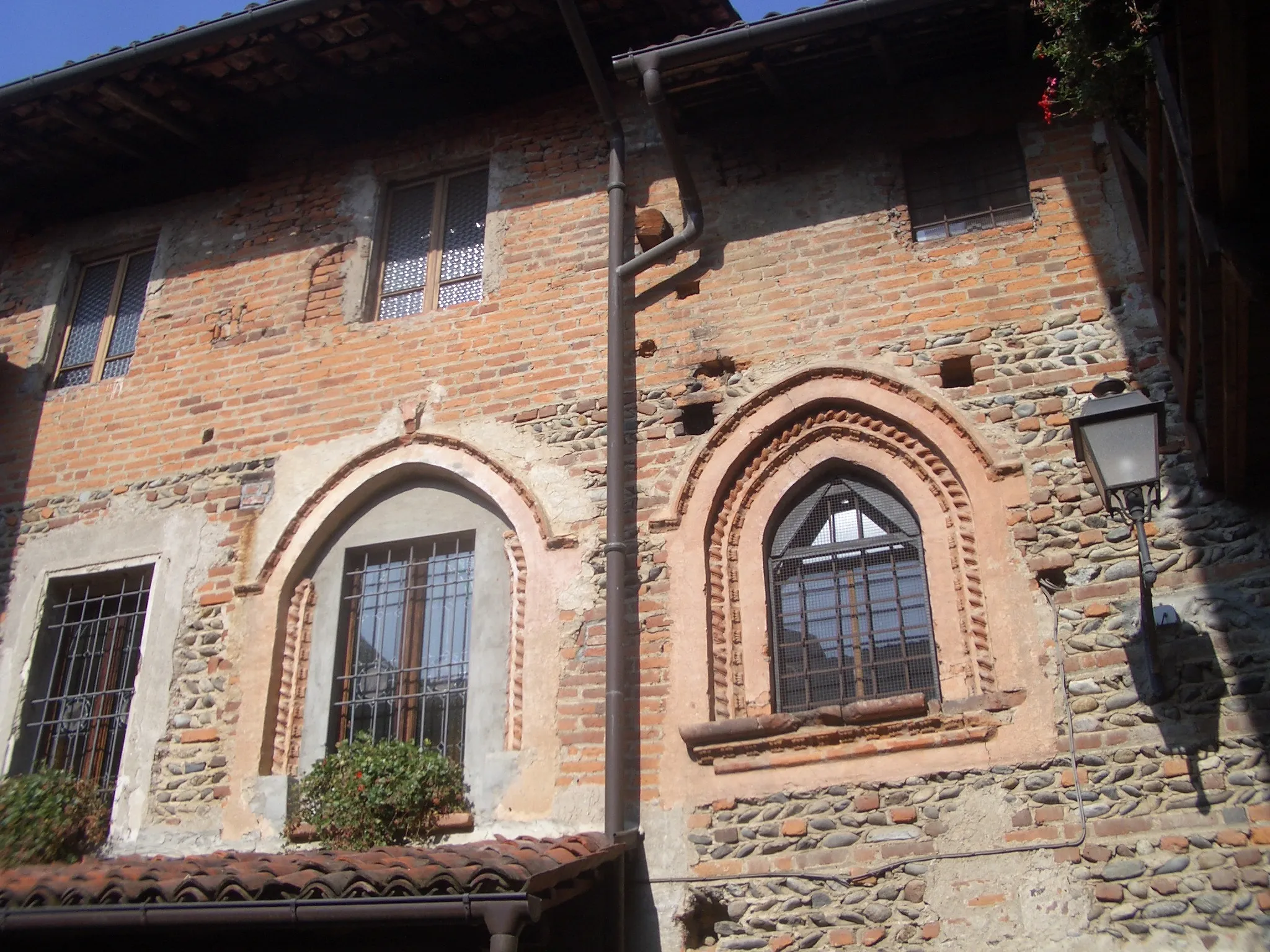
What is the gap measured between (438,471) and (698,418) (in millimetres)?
1736

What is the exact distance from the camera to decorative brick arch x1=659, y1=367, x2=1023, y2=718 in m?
6.62

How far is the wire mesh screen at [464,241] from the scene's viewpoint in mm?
8805

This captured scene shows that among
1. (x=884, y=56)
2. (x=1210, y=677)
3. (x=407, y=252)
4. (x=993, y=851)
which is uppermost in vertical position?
(x=884, y=56)

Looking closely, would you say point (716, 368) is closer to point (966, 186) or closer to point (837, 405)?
point (837, 405)

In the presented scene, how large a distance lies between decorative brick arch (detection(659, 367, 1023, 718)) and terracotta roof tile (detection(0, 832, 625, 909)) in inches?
55.5

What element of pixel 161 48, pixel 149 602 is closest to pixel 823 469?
pixel 149 602

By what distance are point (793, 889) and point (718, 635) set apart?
147cm

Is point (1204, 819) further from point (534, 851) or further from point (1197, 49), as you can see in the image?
point (1197, 49)

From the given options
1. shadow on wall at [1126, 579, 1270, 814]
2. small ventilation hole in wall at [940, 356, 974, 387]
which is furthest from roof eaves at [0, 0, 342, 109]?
shadow on wall at [1126, 579, 1270, 814]

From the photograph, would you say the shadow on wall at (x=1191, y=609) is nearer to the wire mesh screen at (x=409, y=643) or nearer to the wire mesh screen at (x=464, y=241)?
the wire mesh screen at (x=409, y=643)

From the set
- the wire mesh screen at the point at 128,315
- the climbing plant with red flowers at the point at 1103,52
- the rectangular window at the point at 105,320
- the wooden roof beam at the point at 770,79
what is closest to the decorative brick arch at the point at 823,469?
the climbing plant with red flowers at the point at 1103,52

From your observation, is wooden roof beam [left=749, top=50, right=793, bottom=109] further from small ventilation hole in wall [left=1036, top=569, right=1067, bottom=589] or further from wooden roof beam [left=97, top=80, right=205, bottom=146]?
wooden roof beam [left=97, top=80, right=205, bottom=146]

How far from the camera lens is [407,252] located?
918cm

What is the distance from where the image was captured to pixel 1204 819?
222 inches
